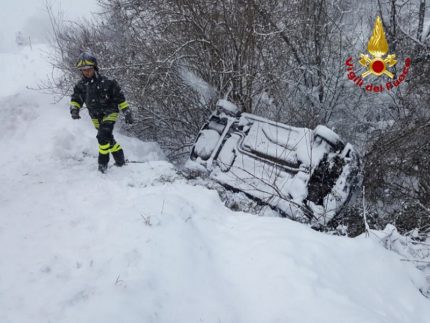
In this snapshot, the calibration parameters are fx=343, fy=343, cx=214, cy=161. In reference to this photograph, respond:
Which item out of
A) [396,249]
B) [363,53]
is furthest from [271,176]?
[363,53]

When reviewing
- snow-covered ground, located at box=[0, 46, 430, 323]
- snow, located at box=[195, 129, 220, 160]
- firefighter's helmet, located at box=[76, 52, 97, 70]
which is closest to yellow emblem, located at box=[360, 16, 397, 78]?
snow, located at box=[195, 129, 220, 160]

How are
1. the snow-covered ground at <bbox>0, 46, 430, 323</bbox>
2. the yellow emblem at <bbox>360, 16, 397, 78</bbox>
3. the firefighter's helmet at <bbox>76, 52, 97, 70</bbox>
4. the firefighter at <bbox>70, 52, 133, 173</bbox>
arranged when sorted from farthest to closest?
the yellow emblem at <bbox>360, 16, 397, 78</bbox>
the firefighter at <bbox>70, 52, 133, 173</bbox>
the firefighter's helmet at <bbox>76, 52, 97, 70</bbox>
the snow-covered ground at <bbox>0, 46, 430, 323</bbox>

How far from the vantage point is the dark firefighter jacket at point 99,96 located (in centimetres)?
470

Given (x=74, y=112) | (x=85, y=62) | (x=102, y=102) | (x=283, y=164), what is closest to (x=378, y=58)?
(x=283, y=164)

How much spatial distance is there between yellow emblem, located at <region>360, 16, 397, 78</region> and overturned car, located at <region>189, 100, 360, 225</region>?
345 centimetres

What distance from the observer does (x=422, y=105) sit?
680cm

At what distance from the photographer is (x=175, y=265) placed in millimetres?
2877

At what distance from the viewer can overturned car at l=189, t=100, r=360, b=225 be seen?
14.4 feet

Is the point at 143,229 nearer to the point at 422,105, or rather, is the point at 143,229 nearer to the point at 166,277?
the point at 166,277

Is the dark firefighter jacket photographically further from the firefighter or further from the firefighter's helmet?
the firefighter's helmet

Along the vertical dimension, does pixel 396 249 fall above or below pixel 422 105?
below

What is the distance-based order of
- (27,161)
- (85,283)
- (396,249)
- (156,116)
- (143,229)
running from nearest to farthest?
(85,283) < (143,229) < (396,249) < (27,161) < (156,116)

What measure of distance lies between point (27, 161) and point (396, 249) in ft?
17.3

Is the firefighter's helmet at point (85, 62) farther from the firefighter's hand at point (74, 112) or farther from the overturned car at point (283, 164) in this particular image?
the overturned car at point (283, 164)
